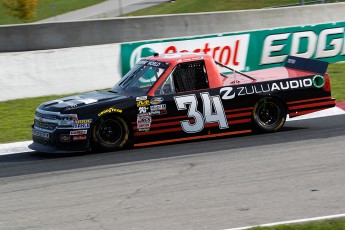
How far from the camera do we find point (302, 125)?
1269 cm

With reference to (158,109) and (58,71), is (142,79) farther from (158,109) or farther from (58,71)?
(58,71)

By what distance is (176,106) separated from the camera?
1121cm

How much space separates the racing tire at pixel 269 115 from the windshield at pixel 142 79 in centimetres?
170

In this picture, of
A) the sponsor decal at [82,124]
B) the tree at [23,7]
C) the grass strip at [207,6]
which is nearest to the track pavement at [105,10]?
the grass strip at [207,6]

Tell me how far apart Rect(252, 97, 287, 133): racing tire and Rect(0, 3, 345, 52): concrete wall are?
7.21 metres

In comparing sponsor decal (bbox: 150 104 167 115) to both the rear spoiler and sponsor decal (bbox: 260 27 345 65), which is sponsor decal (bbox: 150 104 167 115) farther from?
sponsor decal (bbox: 260 27 345 65)

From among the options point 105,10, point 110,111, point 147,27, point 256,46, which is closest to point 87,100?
point 110,111

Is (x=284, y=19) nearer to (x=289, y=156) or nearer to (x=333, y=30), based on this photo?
(x=333, y=30)

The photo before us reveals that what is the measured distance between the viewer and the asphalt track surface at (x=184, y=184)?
7.35 metres

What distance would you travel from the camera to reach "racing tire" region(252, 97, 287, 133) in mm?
11758

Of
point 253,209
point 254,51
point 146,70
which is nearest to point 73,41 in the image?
point 254,51

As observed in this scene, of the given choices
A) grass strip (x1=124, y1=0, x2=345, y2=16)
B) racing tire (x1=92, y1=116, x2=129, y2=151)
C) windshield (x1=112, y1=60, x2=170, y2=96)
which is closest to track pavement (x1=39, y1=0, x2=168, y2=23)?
grass strip (x1=124, y1=0, x2=345, y2=16)

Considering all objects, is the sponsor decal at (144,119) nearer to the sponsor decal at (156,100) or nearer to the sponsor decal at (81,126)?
the sponsor decal at (156,100)

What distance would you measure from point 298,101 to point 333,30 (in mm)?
A: 6301
